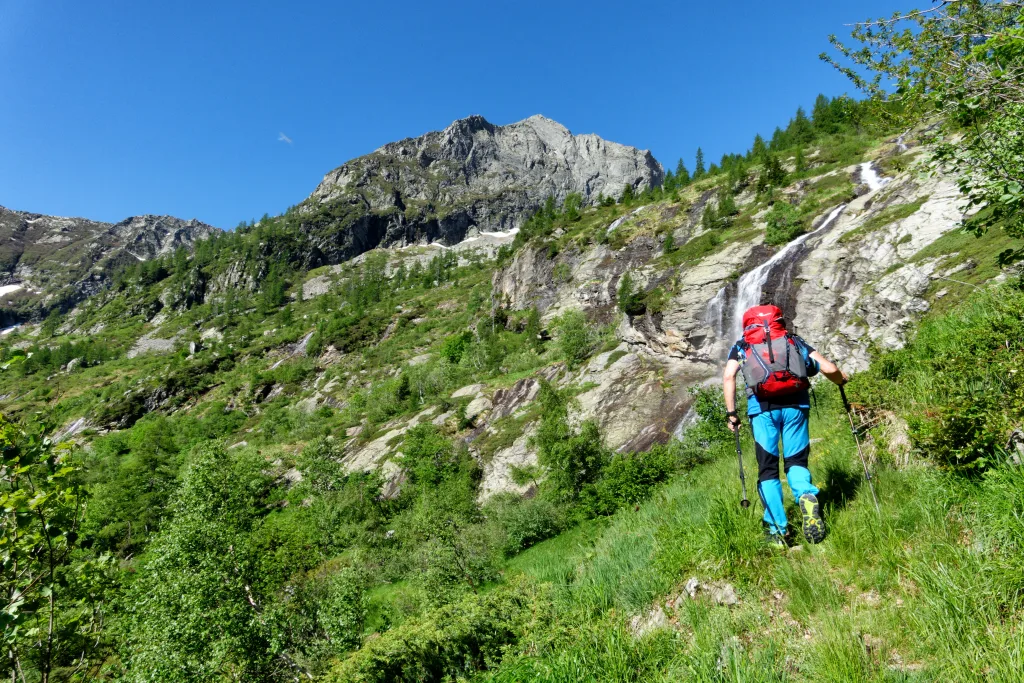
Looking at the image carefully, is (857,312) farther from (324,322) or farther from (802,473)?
(324,322)

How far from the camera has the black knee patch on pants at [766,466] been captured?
4.69 metres

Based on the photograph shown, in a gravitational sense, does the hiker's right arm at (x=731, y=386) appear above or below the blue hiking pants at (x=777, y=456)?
above

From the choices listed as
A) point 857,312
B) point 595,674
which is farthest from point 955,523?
point 857,312

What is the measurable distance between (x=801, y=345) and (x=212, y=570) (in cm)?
1434

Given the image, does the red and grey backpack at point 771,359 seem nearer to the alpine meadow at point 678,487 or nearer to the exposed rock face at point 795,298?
the alpine meadow at point 678,487

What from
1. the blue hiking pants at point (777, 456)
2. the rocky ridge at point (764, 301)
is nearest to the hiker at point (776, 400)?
the blue hiking pants at point (777, 456)

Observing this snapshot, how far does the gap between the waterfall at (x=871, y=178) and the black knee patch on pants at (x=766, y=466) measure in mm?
41282

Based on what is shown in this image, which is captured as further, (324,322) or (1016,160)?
(324,322)

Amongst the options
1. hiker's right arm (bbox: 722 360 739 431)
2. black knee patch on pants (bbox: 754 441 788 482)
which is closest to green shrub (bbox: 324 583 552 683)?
black knee patch on pants (bbox: 754 441 788 482)

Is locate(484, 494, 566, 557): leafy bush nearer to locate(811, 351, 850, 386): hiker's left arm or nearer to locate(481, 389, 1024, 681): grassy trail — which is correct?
locate(481, 389, 1024, 681): grassy trail

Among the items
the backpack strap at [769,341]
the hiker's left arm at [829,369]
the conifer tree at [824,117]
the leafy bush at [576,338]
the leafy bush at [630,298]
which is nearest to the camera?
the backpack strap at [769,341]

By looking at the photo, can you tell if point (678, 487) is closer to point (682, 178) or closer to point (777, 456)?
point (777, 456)

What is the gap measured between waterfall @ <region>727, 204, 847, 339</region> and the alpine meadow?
21 centimetres

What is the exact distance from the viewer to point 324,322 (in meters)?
98.4
